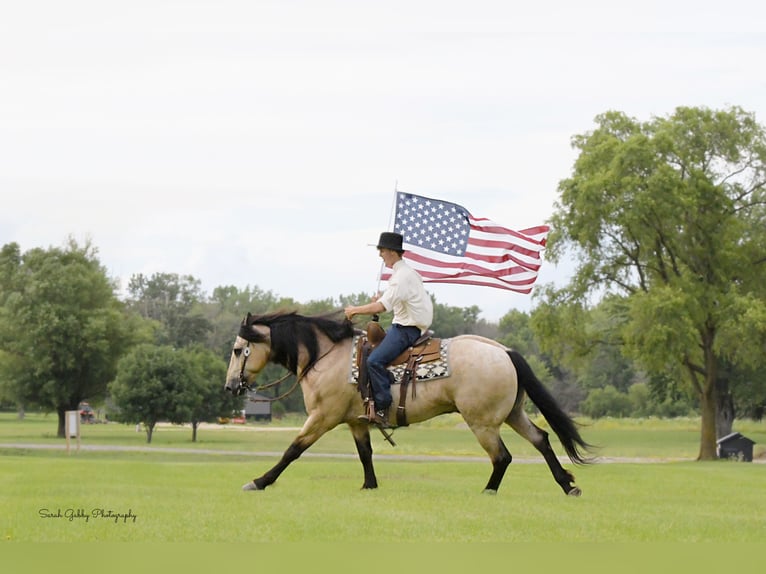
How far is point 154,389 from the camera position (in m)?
62.4

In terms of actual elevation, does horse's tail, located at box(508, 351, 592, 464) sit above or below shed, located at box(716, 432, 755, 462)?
above

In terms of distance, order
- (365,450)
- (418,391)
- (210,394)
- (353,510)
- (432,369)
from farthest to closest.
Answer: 1. (210,394)
2. (365,450)
3. (418,391)
4. (432,369)
5. (353,510)

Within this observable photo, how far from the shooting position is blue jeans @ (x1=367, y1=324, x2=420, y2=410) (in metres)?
14.3

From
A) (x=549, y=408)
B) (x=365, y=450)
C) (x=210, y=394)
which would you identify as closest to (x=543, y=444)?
(x=549, y=408)

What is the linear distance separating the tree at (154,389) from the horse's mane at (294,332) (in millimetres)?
47876

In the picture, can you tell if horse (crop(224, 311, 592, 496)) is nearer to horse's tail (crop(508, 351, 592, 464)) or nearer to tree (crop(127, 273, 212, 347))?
horse's tail (crop(508, 351, 592, 464))

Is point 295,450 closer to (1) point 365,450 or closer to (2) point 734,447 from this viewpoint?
(1) point 365,450

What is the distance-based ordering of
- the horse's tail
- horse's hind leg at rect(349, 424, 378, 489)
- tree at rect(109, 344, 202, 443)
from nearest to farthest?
the horse's tail
horse's hind leg at rect(349, 424, 378, 489)
tree at rect(109, 344, 202, 443)

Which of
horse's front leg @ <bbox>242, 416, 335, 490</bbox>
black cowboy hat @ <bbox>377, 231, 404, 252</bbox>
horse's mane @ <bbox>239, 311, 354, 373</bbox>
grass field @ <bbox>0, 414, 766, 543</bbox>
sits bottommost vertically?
grass field @ <bbox>0, 414, 766, 543</bbox>

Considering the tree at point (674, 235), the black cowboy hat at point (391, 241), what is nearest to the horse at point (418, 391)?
the black cowboy hat at point (391, 241)

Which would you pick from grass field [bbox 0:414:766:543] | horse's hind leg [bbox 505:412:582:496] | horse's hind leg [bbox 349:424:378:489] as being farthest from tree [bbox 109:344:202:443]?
horse's hind leg [bbox 505:412:582:496]

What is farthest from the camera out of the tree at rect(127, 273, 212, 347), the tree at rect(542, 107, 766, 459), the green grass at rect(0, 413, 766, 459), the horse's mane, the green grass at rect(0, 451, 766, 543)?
the tree at rect(127, 273, 212, 347)

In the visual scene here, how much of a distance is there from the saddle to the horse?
0.13 m

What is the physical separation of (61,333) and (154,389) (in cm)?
1048
